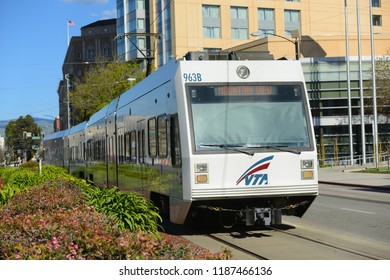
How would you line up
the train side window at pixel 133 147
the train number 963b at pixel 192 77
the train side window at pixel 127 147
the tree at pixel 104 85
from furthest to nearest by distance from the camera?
the tree at pixel 104 85 → the train side window at pixel 127 147 → the train side window at pixel 133 147 → the train number 963b at pixel 192 77

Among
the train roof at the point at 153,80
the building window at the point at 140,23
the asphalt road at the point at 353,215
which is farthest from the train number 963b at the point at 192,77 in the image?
the building window at the point at 140,23

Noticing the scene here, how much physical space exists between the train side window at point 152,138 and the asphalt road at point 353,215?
341 cm

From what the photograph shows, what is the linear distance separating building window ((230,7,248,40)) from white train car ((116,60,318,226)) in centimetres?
6558

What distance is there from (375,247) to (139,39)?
7177cm

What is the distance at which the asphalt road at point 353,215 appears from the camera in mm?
13004

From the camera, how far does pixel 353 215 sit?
16328 mm

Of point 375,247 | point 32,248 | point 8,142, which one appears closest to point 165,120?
point 375,247

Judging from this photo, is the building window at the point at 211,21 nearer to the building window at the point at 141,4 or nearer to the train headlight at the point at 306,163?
the building window at the point at 141,4

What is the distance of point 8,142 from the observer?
519 ft

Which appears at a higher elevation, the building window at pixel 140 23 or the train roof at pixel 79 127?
the building window at pixel 140 23

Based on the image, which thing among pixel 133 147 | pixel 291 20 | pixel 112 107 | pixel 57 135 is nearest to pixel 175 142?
pixel 133 147

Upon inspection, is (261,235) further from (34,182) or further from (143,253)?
(34,182)

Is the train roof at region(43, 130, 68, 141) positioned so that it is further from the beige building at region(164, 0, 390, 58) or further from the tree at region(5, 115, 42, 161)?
the tree at region(5, 115, 42, 161)

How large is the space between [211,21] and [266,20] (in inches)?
283
